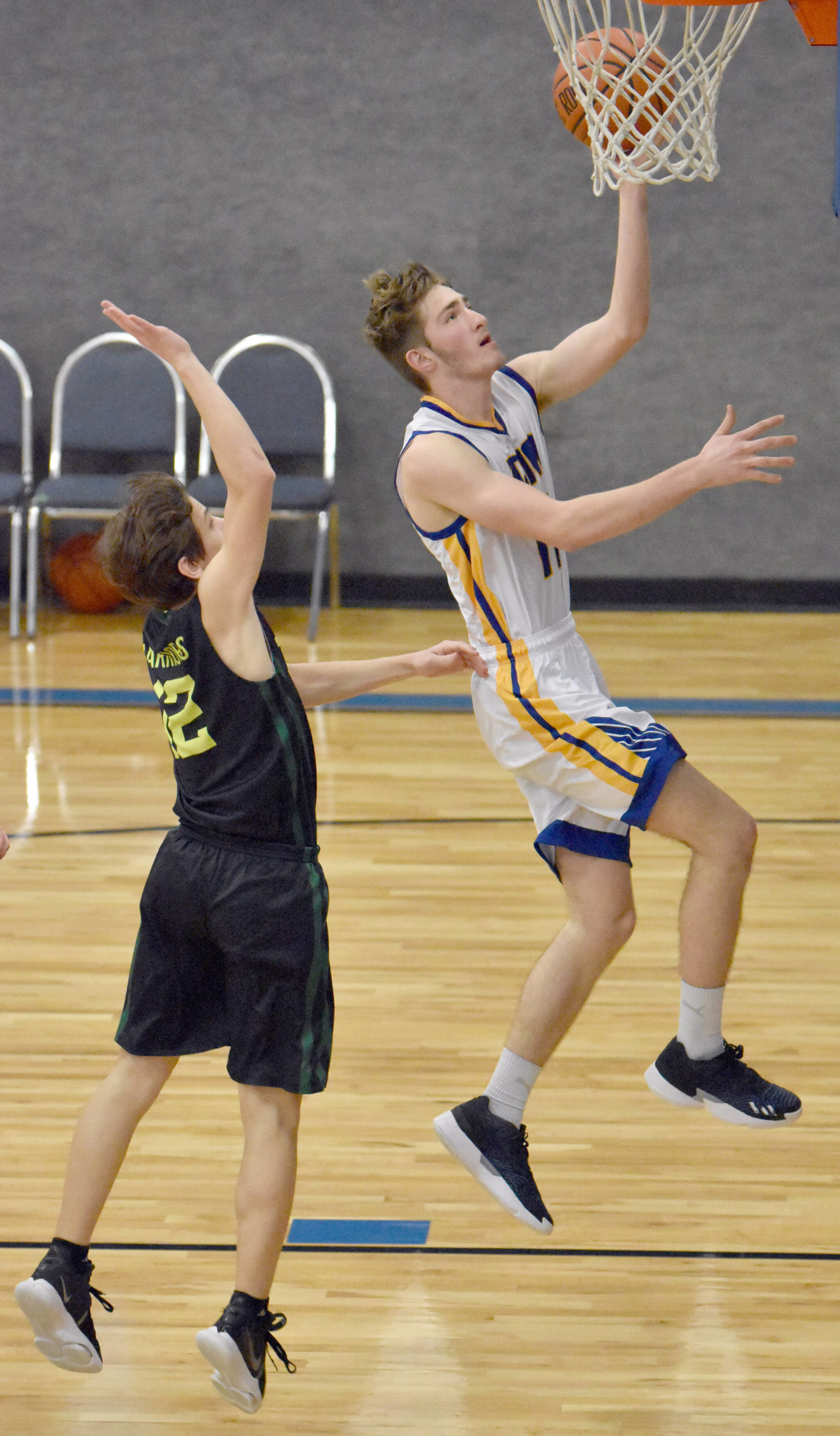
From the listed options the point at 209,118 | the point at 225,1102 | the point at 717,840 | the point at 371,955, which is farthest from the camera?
the point at 209,118

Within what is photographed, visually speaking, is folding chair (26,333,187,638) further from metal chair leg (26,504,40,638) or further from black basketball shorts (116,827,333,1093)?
black basketball shorts (116,827,333,1093)

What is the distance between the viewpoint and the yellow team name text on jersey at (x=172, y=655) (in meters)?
2.16

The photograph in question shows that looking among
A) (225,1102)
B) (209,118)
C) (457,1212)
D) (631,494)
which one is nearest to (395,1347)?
(457,1212)

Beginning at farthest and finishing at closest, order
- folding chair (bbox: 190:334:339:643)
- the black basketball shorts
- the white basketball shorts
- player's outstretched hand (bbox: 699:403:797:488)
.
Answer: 1. folding chair (bbox: 190:334:339:643)
2. the white basketball shorts
3. player's outstretched hand (bbox: 699:403:797:488)
4. the black basketball shorts

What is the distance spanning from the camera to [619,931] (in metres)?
2.64

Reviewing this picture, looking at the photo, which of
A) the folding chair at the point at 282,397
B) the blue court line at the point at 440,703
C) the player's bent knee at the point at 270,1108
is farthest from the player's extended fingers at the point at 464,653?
the folding chair at the point at 282,397

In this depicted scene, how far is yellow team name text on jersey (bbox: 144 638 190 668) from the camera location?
7.09 ft

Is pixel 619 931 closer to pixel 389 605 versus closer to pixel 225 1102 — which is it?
pixel 225 1102

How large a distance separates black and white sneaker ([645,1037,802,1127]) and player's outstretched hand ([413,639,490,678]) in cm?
76

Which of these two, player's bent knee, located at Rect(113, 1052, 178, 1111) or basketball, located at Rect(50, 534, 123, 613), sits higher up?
player's bent knee, located at Rect(113, 1052, 178, 1111)

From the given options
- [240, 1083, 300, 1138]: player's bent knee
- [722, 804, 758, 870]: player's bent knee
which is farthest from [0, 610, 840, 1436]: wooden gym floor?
[722, 804, 758, 870]: player's bent knee

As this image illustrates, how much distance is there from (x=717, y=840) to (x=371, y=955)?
4.66 feet

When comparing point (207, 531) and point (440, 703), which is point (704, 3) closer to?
point (207, 531)

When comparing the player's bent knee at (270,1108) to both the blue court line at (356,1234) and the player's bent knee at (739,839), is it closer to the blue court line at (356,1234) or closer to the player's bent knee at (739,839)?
the blue court line at (356,1234)
